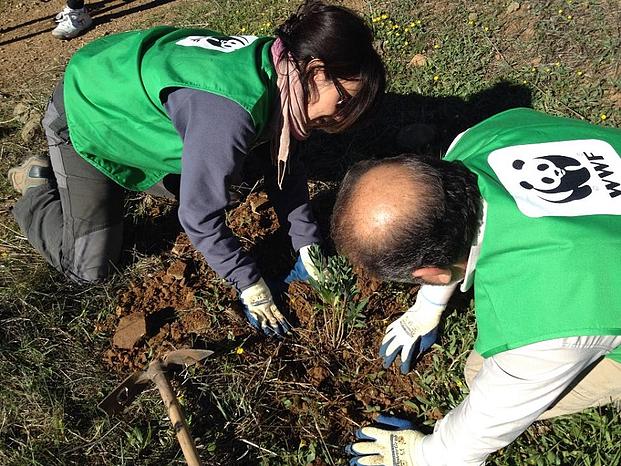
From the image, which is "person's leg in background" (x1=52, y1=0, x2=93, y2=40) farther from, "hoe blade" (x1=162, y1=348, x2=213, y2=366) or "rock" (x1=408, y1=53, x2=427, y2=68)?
"hoe blade" (x1=162, y1=348, x2=213, y2=366)

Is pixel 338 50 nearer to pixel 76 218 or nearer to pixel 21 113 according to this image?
pixel 76 218

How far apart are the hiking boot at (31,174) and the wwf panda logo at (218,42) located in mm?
1206

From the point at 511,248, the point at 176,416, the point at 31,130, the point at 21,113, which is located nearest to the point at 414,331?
the point at 511,248

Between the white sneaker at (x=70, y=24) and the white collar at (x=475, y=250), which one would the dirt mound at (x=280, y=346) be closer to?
the white collar at (x=475, y=250)

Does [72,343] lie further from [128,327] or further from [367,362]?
[367,362]

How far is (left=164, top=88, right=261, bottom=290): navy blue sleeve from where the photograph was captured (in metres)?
1.89

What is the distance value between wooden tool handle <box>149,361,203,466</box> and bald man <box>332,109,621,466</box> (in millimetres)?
830

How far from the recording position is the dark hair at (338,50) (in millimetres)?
1860

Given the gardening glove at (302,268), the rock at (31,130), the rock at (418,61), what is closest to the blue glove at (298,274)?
the gardening glove at (302,268)

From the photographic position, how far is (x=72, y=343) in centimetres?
240

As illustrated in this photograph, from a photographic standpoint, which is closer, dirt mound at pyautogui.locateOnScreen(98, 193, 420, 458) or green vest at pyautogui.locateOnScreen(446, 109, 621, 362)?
green vest at pyautogui.locateOnScreen(446, 109, 621, 362)

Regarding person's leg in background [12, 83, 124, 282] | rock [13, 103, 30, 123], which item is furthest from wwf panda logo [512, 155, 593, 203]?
rock [13, 103, 30, 123]

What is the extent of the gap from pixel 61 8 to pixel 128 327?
316 cm

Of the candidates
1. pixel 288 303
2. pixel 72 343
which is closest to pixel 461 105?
pixel 288 303
